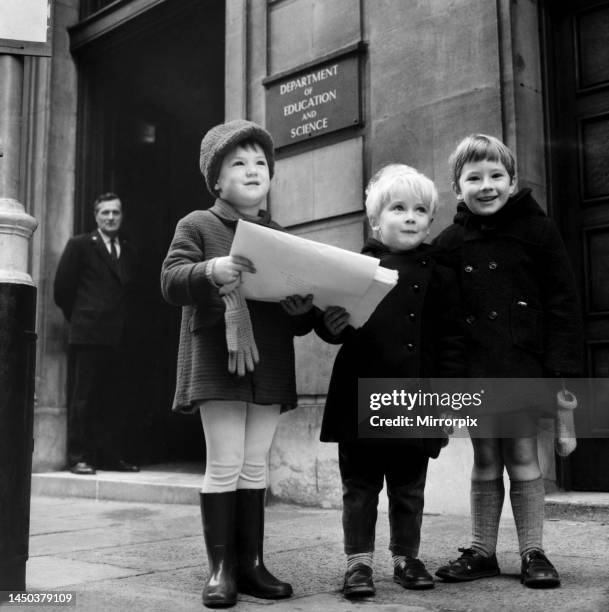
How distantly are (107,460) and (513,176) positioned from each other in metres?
4.95

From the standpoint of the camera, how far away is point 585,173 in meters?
4.91

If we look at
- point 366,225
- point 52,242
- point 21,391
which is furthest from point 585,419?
point 52,242

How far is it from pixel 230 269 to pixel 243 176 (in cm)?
48

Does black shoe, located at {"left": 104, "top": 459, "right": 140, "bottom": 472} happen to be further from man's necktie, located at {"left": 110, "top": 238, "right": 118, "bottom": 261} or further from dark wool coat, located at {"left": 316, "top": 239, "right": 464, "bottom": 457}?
dark wool coat, located at {"left": 316, "top": 239, "right": 464, "bottom": 457}

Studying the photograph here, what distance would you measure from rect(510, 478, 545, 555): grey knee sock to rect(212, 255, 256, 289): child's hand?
4.32 feet

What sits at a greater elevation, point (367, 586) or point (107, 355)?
point (107, 355)

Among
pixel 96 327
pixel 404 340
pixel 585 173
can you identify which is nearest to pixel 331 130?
pixel 585 173

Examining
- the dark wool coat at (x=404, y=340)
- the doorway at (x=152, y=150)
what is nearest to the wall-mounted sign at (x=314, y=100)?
the doorway at (x=152, y=150)

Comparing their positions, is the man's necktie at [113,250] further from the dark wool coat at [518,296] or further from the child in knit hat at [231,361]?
the dark wool coat at [518,296]

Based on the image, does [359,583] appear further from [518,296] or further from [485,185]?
[485,185]

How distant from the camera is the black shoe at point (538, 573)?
2.99m

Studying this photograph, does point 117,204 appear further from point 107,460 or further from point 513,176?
point 513,176

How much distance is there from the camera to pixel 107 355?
7191mm

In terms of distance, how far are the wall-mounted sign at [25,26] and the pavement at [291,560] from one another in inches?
74.8
